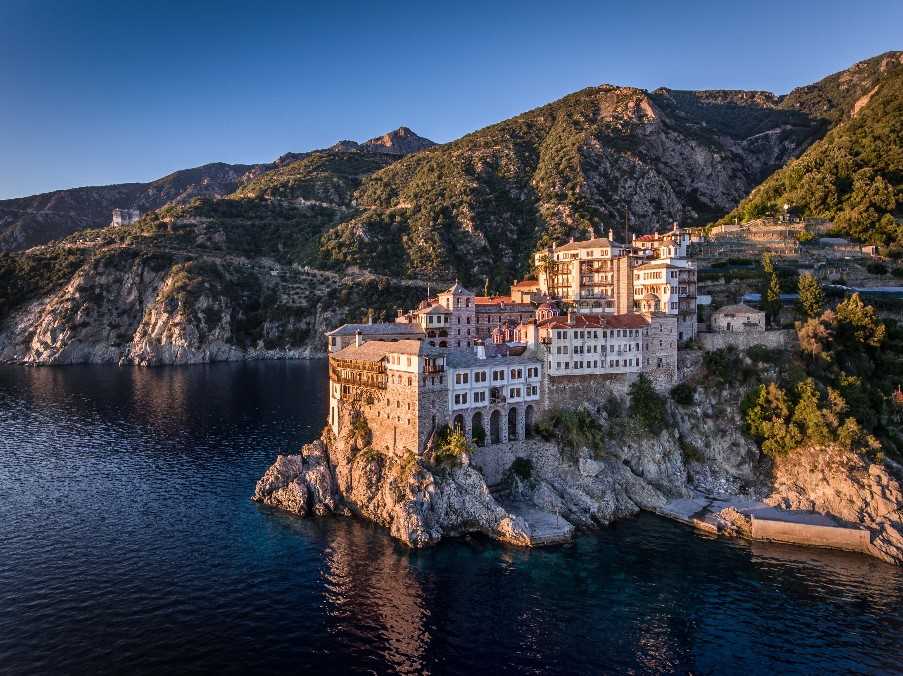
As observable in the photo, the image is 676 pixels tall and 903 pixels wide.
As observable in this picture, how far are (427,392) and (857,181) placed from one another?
83472mm

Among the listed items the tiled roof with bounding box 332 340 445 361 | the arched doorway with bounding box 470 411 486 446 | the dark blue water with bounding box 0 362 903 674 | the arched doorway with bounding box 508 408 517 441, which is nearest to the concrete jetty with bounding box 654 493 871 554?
the dark blue water with bounding box 0 362 903 674

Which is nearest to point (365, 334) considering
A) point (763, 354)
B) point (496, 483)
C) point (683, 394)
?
point (496, 483)

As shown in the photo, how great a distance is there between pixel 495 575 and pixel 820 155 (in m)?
103

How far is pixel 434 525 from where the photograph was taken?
4797cm

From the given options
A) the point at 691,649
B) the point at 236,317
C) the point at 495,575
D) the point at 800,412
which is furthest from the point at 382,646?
the point at 236,317

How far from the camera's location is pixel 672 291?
66.2m

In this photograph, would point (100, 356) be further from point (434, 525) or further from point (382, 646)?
point (382, 646)

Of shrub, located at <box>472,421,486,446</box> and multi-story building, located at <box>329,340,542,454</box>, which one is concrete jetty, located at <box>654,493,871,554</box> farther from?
shrub, located at <box>472,421,486,446</box>

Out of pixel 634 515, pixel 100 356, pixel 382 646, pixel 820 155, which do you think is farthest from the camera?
pixel 100 356

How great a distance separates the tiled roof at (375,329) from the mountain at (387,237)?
230 ft

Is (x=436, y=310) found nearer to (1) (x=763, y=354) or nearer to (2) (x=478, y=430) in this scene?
(2) (x=478, y=430)

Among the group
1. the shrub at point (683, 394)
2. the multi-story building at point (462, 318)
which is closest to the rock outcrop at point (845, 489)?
the shrub at point (683, 394)

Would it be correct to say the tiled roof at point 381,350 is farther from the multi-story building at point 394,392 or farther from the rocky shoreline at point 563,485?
the rocky shoreline at point 563,485

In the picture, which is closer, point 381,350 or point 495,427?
point 381,350
